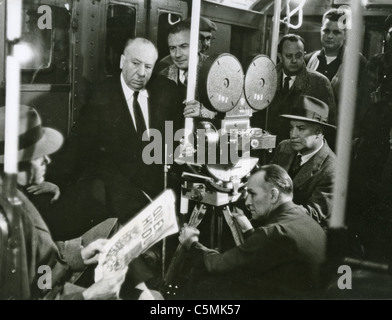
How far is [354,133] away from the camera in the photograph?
9.89ft

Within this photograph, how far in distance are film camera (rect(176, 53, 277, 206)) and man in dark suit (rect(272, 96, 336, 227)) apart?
19cm

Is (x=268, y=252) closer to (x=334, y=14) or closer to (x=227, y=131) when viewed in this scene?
(x=227, y=131)

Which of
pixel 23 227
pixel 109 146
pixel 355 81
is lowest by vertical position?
pixel 23 227

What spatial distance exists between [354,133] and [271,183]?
0.64m

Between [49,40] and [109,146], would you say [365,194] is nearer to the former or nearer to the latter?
[109,146]

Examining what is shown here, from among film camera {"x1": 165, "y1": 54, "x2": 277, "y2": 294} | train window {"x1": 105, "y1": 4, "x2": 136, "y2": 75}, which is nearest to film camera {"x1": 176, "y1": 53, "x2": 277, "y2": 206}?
film camera {"x1": 165, "y1": 54, "x2": 277, "y2": 294}

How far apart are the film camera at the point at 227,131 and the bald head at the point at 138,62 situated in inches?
12.2

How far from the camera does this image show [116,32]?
2.57 metres

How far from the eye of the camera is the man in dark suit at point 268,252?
2793 mm

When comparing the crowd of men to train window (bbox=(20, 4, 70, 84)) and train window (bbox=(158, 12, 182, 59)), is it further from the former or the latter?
train window (bbox=(20, 4, 70, 84))

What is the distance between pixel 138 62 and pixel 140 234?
966 millimetres

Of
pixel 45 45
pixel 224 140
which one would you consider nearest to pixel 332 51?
pixel 224 140
